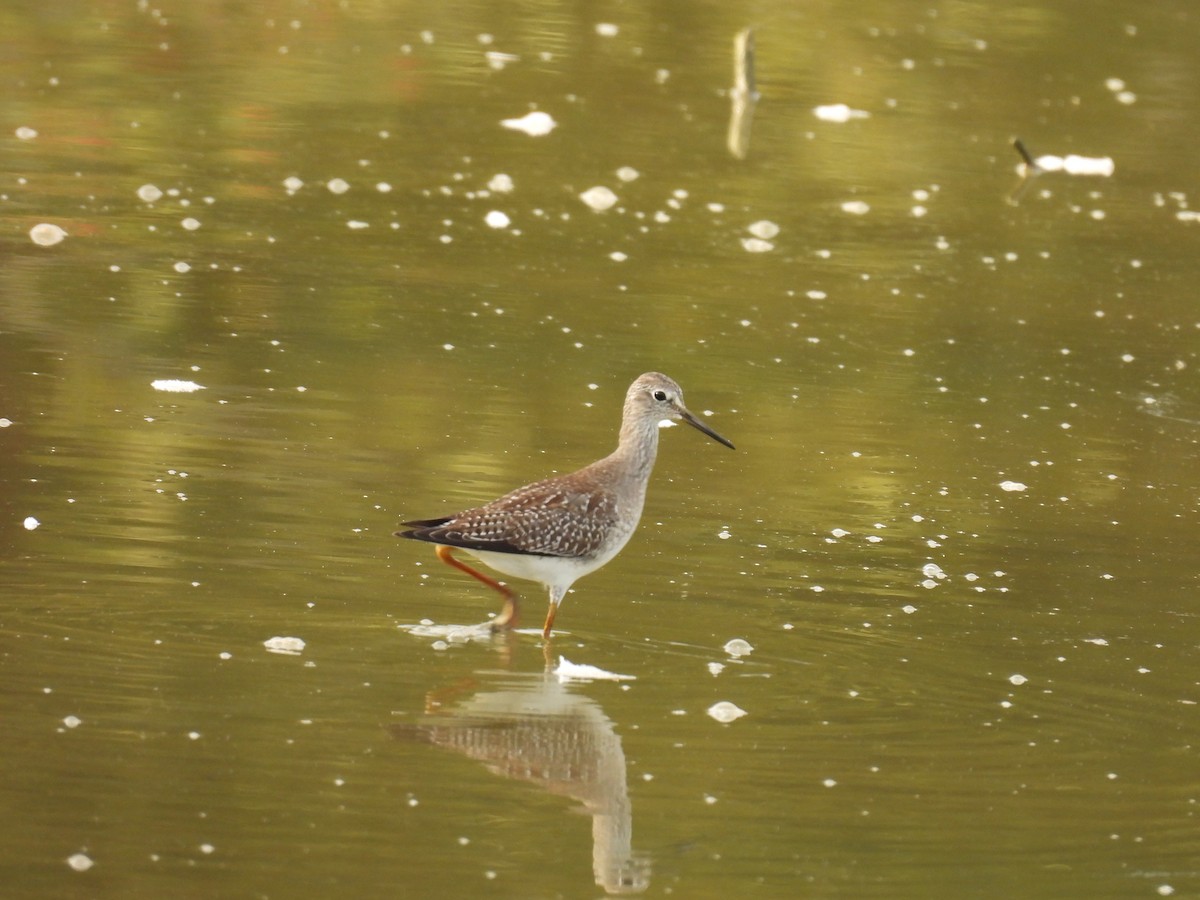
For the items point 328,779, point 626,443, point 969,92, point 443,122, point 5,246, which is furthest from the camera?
point 969,92

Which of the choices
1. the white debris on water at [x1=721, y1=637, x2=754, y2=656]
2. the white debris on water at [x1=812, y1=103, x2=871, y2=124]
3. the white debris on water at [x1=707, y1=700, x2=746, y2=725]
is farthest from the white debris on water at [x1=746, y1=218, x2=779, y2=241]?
the white debris on water at [x1=707, y1=700, x2=746, y2=725]

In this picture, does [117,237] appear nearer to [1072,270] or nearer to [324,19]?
[1072,270]

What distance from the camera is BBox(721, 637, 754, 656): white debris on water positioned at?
7703 millimetres

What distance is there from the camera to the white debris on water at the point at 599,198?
1452 cm

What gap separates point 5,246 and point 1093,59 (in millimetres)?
12607

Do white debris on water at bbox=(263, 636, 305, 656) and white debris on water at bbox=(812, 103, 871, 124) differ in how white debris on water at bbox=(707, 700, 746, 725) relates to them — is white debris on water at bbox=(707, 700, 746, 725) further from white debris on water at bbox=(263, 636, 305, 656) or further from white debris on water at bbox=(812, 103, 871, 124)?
white debris on water at bbox=(812, 103, 871, 124)

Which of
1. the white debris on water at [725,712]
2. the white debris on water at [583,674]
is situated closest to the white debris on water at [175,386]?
the white debris on water at [583,674]

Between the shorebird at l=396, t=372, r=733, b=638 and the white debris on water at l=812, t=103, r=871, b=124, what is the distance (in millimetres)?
10313

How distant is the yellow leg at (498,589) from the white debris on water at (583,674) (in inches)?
17.0

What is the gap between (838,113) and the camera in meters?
18.2

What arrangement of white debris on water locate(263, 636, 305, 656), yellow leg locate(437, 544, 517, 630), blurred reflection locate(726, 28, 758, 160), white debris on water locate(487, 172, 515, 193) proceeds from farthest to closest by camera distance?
blurred reflection locate(726, 28, 758, 160)
white debris on water locate(487, 172, 515, 193)
yellow leg locate(437, 544, 517, 630)
white debris on water locate(263, 636, 305, 656)

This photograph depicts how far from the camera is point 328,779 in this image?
20.8ft

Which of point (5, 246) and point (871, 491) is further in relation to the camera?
point (5, 246)

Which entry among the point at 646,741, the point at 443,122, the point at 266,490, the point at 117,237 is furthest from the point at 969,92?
the point at 646,741
